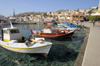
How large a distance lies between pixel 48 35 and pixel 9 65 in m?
9.51

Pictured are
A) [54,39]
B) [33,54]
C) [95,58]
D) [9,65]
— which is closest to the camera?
[95,58]

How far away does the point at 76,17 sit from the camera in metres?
67.4

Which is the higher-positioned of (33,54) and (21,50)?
(21,50)

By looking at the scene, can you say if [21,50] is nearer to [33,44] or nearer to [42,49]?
[33,44]

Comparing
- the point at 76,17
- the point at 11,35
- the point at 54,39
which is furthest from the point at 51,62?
the point at 76,17

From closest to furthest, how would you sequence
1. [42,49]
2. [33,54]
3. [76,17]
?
1. [42,49]
2. [33,54]
3. [76,17]

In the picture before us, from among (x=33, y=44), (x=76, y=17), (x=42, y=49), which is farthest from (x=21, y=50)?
(x=76, y=17)

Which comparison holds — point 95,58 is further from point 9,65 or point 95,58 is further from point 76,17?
point 76,17

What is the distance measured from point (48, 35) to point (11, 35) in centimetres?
734

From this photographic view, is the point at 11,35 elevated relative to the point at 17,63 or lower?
elevated

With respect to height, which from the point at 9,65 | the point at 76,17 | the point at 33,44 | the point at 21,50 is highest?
the point at 76,17

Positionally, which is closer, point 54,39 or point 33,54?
point 33,54

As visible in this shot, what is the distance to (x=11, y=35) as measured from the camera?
999 cm

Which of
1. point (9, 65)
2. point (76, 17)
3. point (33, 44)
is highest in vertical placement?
point (76, 17)
